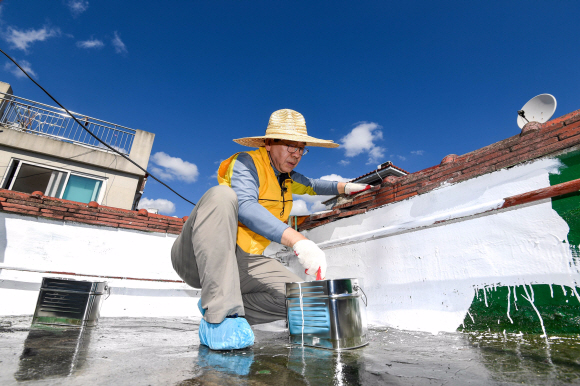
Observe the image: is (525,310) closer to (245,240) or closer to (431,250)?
(431,250)

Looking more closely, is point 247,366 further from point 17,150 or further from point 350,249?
point 17,150

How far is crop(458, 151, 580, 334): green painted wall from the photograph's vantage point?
1.79 meters

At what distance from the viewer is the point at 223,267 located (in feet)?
5.50

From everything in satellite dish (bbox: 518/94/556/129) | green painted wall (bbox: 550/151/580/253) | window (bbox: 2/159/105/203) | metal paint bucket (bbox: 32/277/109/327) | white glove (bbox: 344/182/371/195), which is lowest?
metal paint bucket (bbox: 32/277/109/327)

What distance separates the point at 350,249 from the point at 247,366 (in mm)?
2294

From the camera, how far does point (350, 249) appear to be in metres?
3.31

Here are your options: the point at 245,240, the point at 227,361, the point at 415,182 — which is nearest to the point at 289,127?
the point at 245,240

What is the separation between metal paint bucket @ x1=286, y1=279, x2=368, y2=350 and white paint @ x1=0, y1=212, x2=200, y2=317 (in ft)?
13.4

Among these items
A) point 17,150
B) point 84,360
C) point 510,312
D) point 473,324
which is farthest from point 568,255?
point 17,150

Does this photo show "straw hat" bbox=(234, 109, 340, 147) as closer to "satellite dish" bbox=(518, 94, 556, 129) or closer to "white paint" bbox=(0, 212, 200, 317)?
"satellite dish" bbox=(518, 94, 556, 129)

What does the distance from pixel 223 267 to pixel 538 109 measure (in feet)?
11.8

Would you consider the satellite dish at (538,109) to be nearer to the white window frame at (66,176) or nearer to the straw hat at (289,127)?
the straw hat at (289,127)

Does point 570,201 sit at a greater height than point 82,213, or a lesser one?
lesser

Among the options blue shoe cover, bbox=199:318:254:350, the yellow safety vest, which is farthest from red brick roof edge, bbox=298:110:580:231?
blue shoe cover, bbox=199:318:254:350
